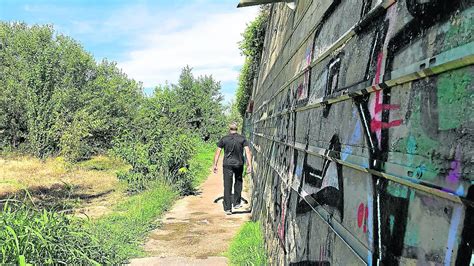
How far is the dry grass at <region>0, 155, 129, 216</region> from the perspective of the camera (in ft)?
41.3

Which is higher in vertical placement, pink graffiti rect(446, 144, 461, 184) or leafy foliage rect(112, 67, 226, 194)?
pink graffiti rect(446, 144, 461, 184)

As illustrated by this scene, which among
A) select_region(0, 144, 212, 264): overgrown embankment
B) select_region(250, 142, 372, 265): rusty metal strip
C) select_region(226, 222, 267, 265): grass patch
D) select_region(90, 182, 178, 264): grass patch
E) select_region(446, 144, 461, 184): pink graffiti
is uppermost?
select_region(446, 144, 461, 184): pink graffiti

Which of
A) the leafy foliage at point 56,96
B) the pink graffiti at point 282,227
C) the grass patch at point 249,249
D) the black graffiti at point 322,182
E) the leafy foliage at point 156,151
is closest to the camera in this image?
the black graffiti at point 322,182

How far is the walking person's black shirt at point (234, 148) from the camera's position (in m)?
9.13

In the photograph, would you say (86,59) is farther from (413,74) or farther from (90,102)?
(413,74)

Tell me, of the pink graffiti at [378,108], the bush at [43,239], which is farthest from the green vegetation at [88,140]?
the pink graffiti at [378,108]

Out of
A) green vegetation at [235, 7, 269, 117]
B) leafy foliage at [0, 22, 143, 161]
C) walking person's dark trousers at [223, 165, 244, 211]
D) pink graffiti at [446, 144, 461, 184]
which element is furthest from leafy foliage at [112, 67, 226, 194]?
pink graffiti at [446, 144, 461, 184]

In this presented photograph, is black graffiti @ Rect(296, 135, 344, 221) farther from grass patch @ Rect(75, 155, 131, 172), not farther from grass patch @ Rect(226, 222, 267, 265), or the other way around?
grass patch @ Rect(75, 155, 131, 172)

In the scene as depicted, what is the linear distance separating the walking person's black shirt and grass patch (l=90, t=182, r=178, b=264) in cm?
186

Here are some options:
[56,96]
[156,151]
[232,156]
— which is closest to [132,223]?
[232,156]

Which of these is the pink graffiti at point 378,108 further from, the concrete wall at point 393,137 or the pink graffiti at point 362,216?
the pink graffiti at point 362,216

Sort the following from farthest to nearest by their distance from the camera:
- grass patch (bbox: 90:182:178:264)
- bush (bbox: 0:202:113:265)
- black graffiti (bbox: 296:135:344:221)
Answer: grass patch (bbox: 90:182:178:264) < bush (bbox: 0:202:113:265) < black graffiti (bbox: 296:135:344:221)

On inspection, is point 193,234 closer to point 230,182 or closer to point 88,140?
point 230,182

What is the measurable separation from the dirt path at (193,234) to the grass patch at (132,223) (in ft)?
0.62
